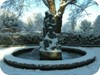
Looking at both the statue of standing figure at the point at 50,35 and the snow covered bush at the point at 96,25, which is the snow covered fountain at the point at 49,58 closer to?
the statue of standing figure at the point at 50,35

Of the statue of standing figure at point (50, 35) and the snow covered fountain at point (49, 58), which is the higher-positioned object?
the statue of standing figure at point (50, 35)

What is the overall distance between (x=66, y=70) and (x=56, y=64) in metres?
0.44

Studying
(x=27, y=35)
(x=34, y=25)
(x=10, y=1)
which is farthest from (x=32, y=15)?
Result: (x=27, y=35)

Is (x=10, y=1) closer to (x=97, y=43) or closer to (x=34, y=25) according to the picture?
(x=97, y=43)

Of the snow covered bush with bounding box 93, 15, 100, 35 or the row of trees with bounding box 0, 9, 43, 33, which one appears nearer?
the row of trees with bounding box 0, 9, 43, 33

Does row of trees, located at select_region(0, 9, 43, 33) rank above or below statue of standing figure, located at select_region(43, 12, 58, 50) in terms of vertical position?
below

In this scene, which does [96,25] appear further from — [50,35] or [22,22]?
[50,35]

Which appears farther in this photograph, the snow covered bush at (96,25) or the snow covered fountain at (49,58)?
the snow covered bush at (96,25)

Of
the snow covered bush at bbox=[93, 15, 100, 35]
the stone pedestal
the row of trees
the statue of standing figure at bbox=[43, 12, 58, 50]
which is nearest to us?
the stone pedestal

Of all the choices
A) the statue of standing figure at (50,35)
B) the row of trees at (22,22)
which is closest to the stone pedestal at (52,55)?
the statue of standing figure at (50,35)

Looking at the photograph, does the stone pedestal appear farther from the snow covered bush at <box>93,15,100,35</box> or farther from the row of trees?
the snow covered bush at <box>93,15,100,35</box>

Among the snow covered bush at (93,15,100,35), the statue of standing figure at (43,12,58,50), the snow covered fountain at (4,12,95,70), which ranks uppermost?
the statue of standing figure at (43,12,58,50)

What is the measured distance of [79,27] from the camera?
3016 cm

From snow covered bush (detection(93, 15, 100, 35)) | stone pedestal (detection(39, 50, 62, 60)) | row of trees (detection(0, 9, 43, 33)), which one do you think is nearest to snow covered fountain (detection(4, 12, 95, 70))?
stone pedestal (detection(39, 50, 62, 60))
